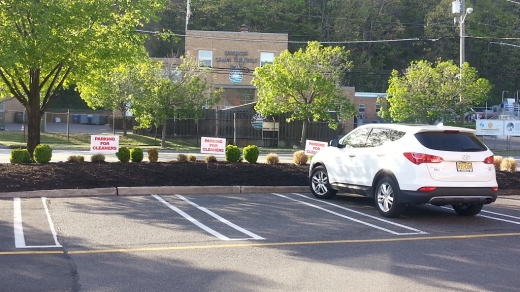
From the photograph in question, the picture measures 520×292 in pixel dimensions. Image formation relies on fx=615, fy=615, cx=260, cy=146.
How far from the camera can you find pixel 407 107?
109ft

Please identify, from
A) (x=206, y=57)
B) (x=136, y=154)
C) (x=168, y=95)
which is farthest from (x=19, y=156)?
(x=206, y=57)

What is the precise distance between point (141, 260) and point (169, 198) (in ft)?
16.8

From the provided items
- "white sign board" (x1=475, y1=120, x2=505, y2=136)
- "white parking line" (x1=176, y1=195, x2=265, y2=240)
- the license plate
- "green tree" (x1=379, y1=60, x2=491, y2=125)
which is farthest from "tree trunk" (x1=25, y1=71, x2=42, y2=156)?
"white sign board" (x1=475, y1=120, x2=505, y2=136)

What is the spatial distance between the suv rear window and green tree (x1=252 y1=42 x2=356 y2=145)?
70.2 ft

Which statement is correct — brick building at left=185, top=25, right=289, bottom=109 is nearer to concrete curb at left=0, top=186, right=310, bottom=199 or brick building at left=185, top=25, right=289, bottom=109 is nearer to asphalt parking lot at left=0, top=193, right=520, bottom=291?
concrete curb at left=0, top=186, right=310, bottom=199

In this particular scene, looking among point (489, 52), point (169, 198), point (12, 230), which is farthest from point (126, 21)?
point (489, 52)

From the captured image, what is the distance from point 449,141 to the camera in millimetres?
10617

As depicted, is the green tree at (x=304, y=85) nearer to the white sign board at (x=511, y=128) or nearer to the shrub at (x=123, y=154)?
the white sign board at (x=511, y=128)

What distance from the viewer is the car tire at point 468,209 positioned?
11.4 metres

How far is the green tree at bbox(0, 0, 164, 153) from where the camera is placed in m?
13.7

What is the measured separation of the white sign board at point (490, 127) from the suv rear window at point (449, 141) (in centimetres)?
3238

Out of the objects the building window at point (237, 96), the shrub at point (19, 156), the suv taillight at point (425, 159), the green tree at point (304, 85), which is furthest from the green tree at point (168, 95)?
the suv taillight at point (425, 159)

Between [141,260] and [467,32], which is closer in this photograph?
[141,260]

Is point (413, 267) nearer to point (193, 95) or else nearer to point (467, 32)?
point (193, 95)
